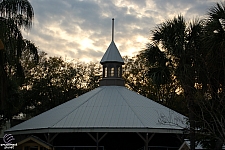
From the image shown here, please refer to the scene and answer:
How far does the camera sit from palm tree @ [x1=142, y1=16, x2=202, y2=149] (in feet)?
69.4

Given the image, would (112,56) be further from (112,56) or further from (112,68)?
(112,68)

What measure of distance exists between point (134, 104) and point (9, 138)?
944 cm

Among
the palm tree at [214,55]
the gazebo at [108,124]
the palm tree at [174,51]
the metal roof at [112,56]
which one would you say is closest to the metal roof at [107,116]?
the gazebo at [108,124]

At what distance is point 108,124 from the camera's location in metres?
32.0

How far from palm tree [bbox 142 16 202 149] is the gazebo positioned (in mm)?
8576

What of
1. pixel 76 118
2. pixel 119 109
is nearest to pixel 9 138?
pixel 76 118

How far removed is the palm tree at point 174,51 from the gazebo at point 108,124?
28.1ft

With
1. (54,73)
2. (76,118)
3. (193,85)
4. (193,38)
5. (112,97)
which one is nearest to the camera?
(193,85)

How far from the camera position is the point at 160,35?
2320cm

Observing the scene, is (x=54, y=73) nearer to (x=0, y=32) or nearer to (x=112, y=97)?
(x=112, y=97)

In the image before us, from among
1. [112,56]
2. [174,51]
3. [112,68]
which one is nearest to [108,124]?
[112,68]

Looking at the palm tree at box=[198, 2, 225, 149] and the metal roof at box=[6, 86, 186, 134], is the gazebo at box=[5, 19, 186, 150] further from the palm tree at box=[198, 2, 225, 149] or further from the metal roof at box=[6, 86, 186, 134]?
the palm tree at box=[198, 2, 225, 149]

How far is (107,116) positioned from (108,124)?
1346 millimetres

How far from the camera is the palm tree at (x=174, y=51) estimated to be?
69.4 ft
